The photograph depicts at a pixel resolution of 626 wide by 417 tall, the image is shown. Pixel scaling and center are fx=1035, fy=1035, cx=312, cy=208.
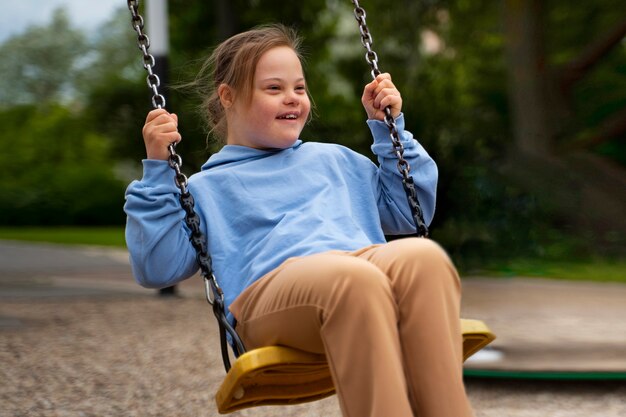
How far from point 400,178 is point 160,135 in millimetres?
670

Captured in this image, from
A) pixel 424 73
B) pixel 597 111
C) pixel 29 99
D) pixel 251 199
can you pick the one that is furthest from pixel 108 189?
pixel 251 199

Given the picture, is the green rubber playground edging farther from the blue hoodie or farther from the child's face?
the child's face

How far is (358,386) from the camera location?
208cm

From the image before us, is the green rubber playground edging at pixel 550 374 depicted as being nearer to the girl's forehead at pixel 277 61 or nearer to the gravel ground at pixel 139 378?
the gravel ground at pixel 139 378

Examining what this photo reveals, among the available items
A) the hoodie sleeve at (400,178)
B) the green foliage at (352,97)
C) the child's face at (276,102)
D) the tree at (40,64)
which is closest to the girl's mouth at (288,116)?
the child's face at (276,102)

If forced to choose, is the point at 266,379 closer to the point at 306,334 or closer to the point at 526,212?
the point at 306,334

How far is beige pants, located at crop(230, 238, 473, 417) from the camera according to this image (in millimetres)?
2070

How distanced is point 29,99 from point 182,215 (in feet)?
24.8

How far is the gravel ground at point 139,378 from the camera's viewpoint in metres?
4.34

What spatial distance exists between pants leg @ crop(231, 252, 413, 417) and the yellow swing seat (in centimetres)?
6

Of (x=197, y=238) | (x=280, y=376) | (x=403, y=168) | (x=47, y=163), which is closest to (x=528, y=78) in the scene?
(x=403, y=168)

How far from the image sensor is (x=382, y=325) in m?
2.09

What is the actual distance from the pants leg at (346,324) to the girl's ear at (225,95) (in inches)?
25.5

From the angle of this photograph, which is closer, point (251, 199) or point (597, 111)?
point (251, 199)
